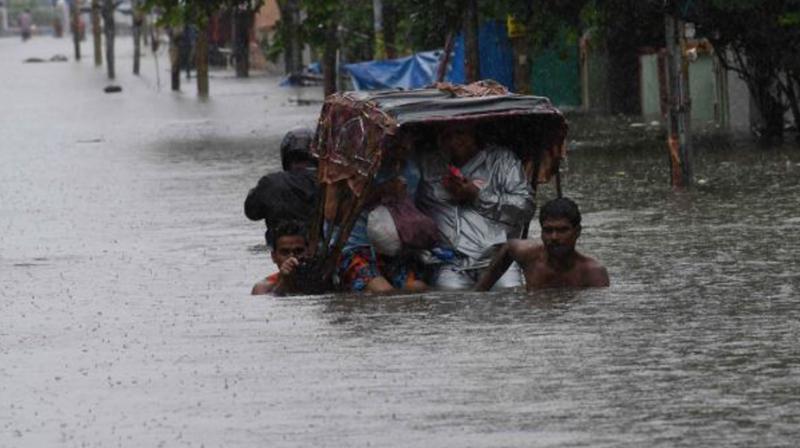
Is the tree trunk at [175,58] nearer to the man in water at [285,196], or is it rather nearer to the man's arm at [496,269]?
the man in water at [285,196]

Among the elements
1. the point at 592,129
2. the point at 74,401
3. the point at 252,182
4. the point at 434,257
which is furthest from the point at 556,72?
the point at 74,401

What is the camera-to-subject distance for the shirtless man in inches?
448

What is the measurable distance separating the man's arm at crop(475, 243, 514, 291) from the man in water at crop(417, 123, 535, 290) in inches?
4.2

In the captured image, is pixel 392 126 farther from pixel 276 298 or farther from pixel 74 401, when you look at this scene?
pixel 74 401

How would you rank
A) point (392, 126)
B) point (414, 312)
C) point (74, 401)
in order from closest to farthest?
point (74, 401) → point (414, 312) → point (392, 126)

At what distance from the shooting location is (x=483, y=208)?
12.2 meters

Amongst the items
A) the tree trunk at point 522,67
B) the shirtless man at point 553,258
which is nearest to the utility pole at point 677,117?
the shirtless man at point 553,258

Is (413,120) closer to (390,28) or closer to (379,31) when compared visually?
(379,31)

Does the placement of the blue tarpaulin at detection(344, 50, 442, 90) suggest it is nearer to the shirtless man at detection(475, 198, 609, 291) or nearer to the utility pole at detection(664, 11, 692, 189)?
the utility pole at detection(664, 11, 692, 189)

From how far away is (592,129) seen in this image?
1170 inches

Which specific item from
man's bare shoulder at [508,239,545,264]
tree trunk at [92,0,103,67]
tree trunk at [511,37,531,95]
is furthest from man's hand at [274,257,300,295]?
tree trunk at [92,0,103,67]

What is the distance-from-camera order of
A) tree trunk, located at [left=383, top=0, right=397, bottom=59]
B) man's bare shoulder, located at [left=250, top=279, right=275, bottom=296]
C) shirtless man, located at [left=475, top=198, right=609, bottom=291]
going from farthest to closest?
tree trunk, located at [left=383, top=0, right=397, bottom=59], man's bare shoulder, located at [left=250, top=279, right=275, bottom=296], shirtless man, located at [left=475, top=198, right=609, bottom=291]

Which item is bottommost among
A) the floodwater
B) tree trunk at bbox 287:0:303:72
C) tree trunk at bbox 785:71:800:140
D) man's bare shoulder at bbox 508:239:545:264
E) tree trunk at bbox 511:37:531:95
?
the floodwater

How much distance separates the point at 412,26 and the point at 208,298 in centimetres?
2299
